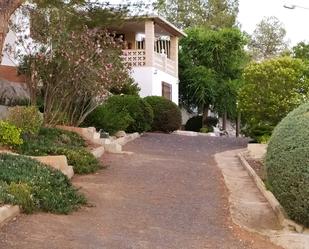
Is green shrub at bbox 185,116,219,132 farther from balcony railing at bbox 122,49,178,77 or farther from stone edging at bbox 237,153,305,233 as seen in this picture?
stone edging at bbox 237,153,305,233

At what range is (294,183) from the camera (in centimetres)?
862

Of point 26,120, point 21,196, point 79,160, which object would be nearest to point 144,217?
point 21,196

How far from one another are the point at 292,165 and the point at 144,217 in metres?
2.29

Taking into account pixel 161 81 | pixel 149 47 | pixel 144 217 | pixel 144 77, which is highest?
pixel 149 47

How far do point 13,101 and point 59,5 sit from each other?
21.1 ft

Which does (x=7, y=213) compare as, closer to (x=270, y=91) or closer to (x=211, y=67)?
(x=270, y=91)

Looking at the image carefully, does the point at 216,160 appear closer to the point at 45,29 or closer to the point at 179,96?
the point at 45,29

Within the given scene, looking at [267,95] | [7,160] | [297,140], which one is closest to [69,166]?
→ [7,160]

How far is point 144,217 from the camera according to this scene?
9211 millimetres

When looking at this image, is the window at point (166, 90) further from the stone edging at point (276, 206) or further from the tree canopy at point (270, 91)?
the stone edging at point (276, 206)

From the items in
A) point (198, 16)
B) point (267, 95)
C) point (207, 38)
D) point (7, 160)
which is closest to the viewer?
point (7, 160)

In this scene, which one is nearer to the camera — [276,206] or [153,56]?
[276,206]

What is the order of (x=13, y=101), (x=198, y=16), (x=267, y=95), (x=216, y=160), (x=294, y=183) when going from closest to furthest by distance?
(x=294, y=183)
(x=216, y=160)
(x=13, y=101)
(x=267, y=95)
(x=198, y=16)

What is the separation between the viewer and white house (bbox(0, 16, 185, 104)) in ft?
108
